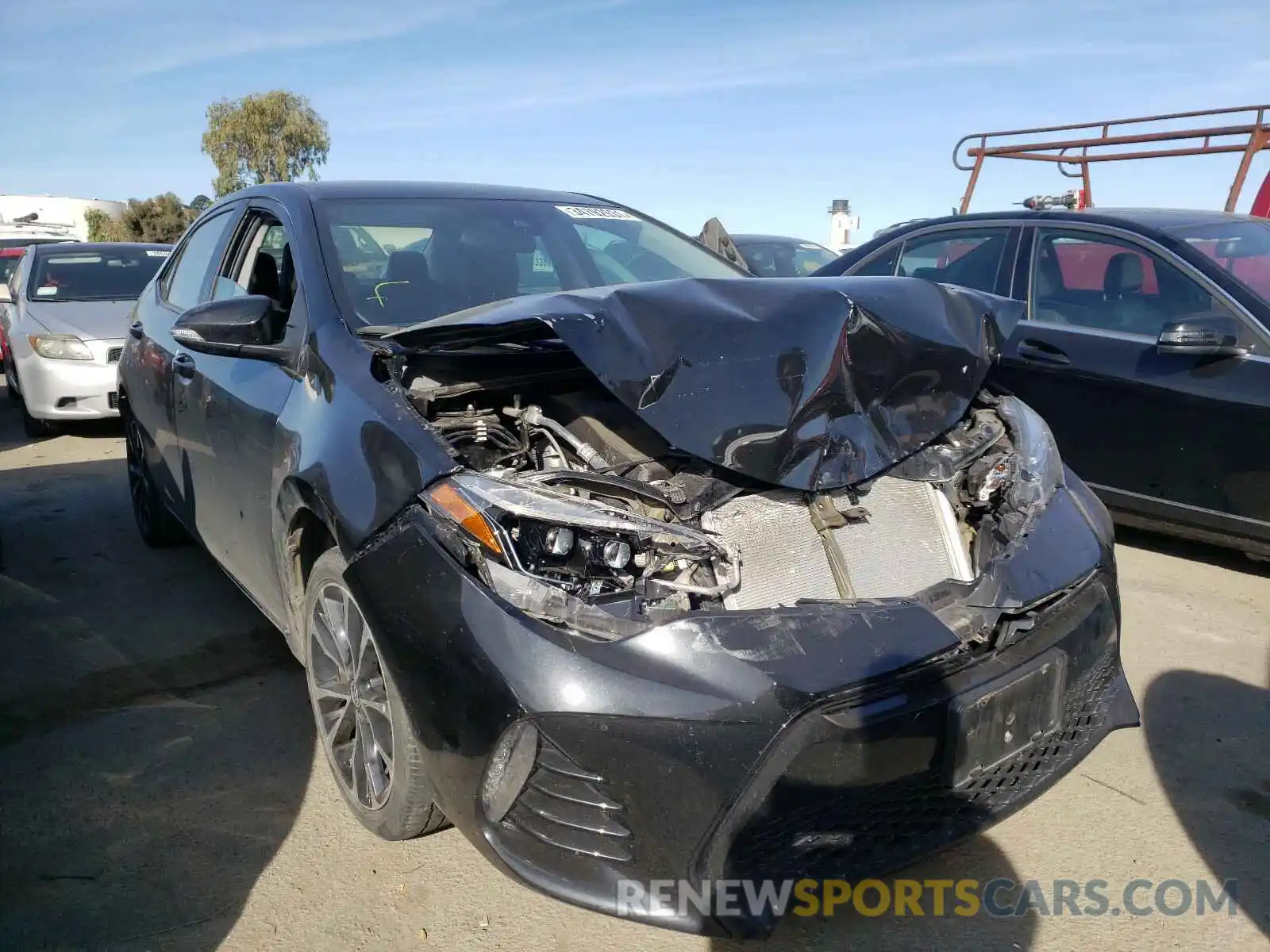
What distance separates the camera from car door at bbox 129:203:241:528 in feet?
12.3

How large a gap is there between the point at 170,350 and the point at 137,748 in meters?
1.62

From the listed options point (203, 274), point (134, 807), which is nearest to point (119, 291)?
point (203, 274)

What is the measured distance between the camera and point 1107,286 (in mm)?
4613

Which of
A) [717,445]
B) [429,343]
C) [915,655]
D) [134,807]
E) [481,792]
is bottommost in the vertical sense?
[134,807]

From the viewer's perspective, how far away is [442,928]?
2164 mm

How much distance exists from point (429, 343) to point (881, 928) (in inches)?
68.5

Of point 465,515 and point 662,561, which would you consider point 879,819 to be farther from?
point 465,515

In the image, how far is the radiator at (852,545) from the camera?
7.02ft

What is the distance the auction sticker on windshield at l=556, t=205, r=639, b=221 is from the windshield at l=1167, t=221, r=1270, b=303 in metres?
2.55

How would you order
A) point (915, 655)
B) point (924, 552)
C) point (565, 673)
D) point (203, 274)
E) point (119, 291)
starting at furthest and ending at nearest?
point (119, 291) → point (203, 274) → point (924, 552) → point (915, 655) → point (565, 673)

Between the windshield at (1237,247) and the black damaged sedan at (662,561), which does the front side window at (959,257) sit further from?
the black damaged sedan at (662,561)

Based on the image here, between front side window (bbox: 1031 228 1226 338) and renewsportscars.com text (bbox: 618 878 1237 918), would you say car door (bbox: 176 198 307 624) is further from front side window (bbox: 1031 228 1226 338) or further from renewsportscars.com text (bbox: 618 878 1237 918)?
front side window (bbox: 1031 228 1226 338)

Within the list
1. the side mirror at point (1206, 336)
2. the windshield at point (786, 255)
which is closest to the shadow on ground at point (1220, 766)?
the side mirror at point (1206, 336)

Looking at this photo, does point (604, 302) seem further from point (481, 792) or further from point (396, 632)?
point (481, 792)
